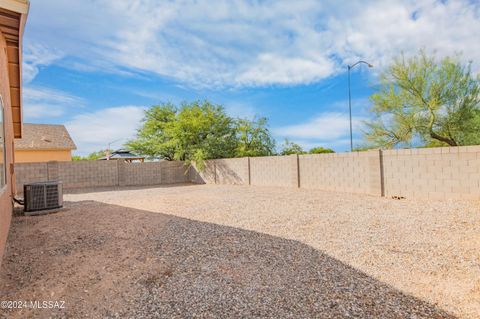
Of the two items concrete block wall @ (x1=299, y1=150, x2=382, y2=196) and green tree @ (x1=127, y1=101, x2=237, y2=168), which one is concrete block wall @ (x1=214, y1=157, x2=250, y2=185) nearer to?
green tree @ (x1=127, y1=101, x2=237, y2=168)

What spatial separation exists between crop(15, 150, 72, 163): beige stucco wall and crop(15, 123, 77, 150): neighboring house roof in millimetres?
426

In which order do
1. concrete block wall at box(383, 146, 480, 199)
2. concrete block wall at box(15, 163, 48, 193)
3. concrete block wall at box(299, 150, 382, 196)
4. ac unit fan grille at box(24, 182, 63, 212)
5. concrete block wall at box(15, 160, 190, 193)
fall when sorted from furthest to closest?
concrete block wall at box(15, 160, 190, 193) < concrete block wall at box(15, 163, 48, 193) < concrete block wall at box(299, 150, 382, 196) < concrete block wall at box(383, 146, 480, 199) < ac unit fan grille at box(24, 182, 63, 212)

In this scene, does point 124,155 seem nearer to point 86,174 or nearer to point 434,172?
point 86,174

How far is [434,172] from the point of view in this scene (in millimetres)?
8445

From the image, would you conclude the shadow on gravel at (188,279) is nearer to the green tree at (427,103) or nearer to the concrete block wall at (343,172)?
the concrete block wall at (343,172)

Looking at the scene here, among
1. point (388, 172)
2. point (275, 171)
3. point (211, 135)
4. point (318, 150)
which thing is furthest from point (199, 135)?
point (388, 172)

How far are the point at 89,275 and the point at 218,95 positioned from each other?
18.3m

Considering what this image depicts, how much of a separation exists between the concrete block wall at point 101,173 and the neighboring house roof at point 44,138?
668 centimetres

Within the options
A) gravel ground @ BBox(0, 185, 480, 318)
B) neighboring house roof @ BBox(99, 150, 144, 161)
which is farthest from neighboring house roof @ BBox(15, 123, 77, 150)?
gravel ground @ BBox(0, 185, 480, 318)

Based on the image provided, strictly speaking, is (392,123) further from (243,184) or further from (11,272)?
(11,272)

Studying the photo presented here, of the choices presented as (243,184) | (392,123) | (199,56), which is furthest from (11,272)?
(392,123)

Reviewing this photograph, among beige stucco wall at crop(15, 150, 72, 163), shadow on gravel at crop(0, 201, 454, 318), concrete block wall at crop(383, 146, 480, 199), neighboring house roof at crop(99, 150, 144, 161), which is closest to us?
shadow on gravel at crop(0, 201, 454, 318)

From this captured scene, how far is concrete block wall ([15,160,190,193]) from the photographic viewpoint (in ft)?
50.3

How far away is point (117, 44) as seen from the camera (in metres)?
10.2
